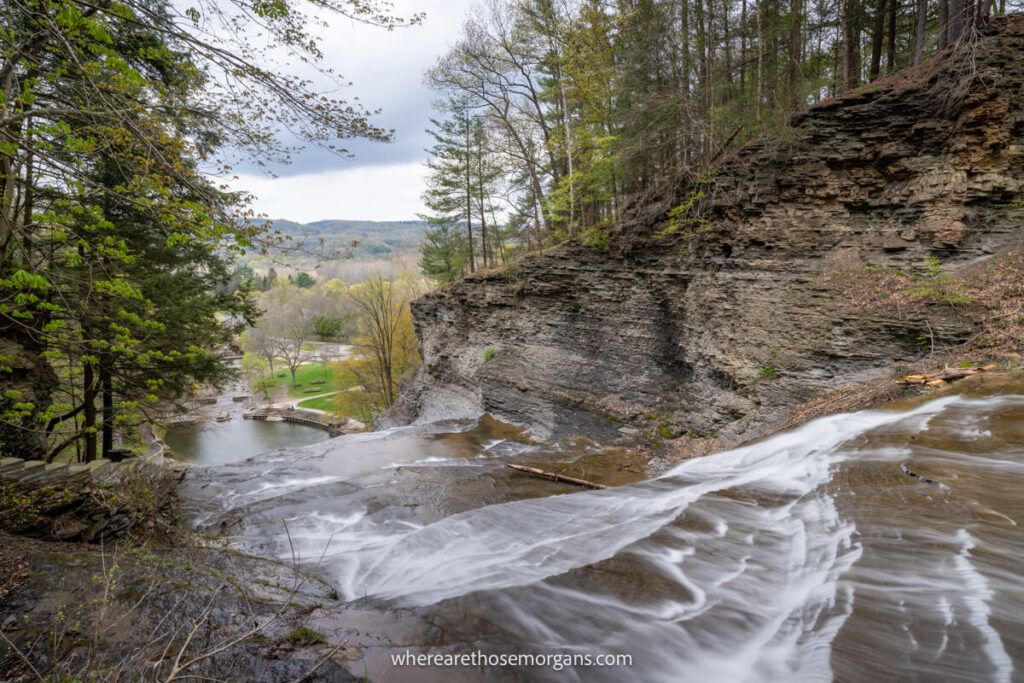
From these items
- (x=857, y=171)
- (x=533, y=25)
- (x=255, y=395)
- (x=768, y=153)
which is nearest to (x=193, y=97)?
(x=768, y=153)

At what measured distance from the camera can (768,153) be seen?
38.7ft

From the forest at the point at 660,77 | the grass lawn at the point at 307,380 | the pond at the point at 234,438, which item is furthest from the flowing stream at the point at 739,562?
the grass lawn at the point at 307,380

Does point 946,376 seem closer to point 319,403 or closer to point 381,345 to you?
point 381,345

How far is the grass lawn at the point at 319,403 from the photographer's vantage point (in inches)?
1659

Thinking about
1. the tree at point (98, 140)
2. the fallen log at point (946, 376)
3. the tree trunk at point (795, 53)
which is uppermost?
the tree trunk at point (795, 53)

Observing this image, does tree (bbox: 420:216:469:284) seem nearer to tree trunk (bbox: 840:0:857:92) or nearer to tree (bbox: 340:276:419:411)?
tree (bbox: 340:276:419:411)

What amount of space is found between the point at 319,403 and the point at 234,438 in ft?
36.3

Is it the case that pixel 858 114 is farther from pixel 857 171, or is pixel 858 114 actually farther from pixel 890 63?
pixel 890 63

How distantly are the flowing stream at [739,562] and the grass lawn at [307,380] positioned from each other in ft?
157

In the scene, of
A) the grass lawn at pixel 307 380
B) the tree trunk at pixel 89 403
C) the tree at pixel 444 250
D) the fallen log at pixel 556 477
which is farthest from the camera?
the grass lawn at pixel 307 380

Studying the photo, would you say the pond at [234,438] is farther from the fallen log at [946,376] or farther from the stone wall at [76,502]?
the fallen log at [946,376]

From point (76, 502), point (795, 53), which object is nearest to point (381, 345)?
point (76, 502)

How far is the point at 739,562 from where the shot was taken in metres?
4.07

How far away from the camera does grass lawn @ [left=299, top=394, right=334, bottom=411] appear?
138 feet
